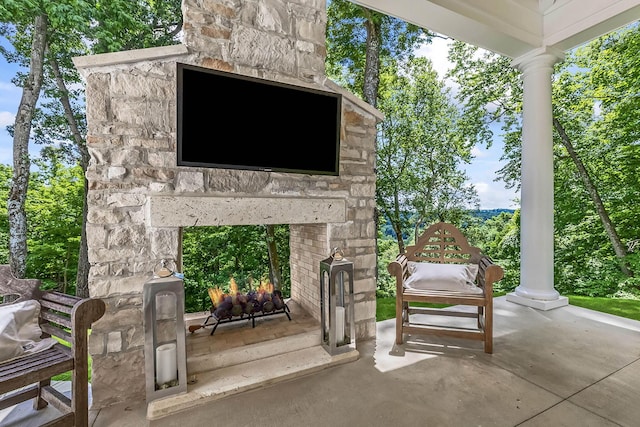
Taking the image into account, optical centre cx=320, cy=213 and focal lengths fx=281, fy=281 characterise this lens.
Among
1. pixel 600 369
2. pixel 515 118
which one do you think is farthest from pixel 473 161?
pixel 600 369

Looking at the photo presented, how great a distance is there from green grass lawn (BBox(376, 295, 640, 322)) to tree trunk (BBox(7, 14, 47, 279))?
4.20 m

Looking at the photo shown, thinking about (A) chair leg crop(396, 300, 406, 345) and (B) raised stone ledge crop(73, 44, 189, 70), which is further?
(A) chair leg crop(396, 300, 406, 345)

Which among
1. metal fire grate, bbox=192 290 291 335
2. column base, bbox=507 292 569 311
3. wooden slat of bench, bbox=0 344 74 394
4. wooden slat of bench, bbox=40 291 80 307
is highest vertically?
wooden slat of bench, bbox=40 291 80 307

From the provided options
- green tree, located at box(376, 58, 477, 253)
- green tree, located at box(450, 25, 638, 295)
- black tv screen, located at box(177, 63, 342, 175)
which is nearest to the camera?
black tv screen, located at box(177, 63, 342, 175)

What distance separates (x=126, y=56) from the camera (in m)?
1.69

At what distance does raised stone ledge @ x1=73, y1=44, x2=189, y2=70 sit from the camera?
161 centimetres

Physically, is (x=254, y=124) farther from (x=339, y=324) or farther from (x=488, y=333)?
(x=488, y=333)

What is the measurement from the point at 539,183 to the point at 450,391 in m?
2.66

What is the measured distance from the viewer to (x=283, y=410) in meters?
1.61

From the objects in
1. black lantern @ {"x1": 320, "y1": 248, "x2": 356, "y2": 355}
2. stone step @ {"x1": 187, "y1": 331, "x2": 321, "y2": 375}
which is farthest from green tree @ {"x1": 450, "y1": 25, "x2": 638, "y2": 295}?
stone step @ {"x1": 187, "y1": 331, "x2": 321, "y2": 375}

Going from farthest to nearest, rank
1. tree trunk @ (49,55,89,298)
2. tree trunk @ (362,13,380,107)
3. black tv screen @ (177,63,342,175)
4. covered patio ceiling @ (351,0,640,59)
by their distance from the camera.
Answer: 1. tree trunk @ (362,13,380,107)
2. tree trunk @ (49,55,89,298)
3. covered patio ceiling @ (351,0,640,59)
4. black tv screen @ (177,63,342,175)

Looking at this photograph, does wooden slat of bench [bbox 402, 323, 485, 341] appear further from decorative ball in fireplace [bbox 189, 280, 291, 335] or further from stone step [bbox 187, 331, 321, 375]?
decorative ball in fireplace [bbox 189, 280, 291, 335]

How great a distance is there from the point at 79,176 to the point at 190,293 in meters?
2.21

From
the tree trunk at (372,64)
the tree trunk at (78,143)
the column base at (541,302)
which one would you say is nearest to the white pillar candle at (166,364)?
the tree trunk at (78,143)
